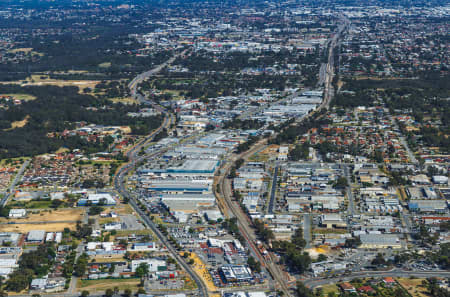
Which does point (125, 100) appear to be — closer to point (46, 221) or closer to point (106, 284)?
point (46, 221)

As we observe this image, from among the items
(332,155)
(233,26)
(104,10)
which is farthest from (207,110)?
(104,10)

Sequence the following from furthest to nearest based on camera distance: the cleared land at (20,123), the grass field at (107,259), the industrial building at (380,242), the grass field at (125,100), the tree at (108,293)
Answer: the grass field at (125,100) → the cleared land at (20,123) → the industrial building at (380,242) → the grass field at (107,259) → the tree at (108,293)

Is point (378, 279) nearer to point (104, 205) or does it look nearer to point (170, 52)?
point (104, 205)

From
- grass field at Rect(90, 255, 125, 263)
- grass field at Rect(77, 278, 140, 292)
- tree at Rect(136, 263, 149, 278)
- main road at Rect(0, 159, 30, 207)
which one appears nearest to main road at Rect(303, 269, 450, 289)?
tree at Rect(136, 263, 149, 278)

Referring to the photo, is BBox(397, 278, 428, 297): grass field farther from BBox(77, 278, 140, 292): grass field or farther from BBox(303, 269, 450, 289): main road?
BBox(77, 278, 140, 292): grass field

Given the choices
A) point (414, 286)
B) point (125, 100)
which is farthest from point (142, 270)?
point (125, 100)

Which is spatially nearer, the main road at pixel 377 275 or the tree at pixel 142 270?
the main road at pixel 377 275

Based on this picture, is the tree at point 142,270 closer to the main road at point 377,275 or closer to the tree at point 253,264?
the tree at point 253,264

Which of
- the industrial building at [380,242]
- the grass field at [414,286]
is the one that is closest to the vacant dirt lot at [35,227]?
the industrial building at [380,242]
